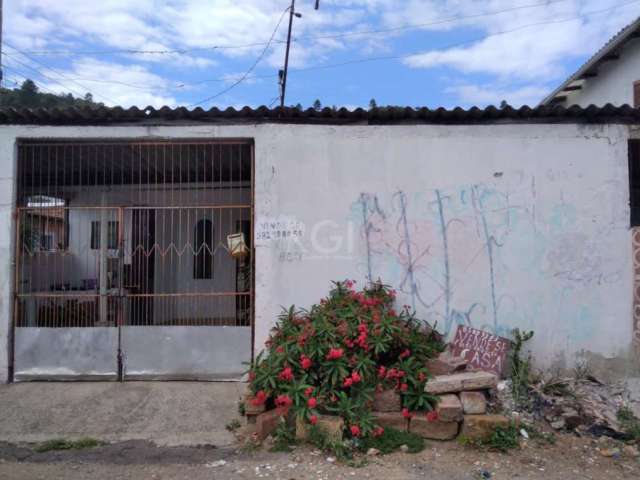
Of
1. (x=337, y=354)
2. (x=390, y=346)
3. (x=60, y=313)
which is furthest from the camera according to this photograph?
(x=60, y=313)

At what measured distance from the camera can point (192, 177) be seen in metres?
8.66

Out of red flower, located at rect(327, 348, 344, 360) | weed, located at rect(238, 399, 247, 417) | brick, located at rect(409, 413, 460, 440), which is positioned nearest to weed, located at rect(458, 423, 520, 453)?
brick, located at rect(409, 413, 460, 440)

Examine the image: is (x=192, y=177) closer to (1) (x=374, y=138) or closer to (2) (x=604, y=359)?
(1) (x=374, y=138)

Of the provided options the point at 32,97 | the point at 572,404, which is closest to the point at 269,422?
the point at 572,404

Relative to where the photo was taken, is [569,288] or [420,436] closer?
[420,436]

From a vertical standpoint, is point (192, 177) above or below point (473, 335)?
above

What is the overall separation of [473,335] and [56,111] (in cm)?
553

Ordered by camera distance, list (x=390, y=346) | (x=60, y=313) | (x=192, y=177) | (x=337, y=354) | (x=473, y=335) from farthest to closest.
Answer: (x=192, y=177) → (x=60, y=313) → (x=473, y=335) → (x=390, y=346) → (x=337, y=354)

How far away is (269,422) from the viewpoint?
14.5ft

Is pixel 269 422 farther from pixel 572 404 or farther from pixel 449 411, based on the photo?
pixel 572 404

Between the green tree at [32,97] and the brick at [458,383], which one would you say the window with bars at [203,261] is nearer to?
the brick at [458,383]

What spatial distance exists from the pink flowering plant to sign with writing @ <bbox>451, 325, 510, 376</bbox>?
64 centimetres

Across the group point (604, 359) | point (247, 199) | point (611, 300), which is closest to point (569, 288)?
point (611, 300)

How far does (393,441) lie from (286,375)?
3.64 ft
